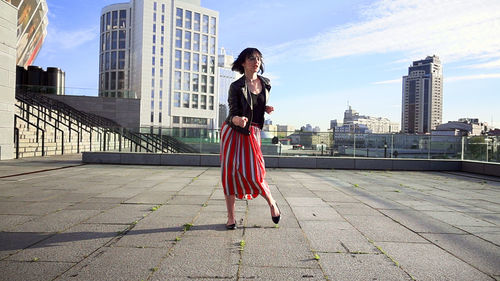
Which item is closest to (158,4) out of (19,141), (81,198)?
(19,141)

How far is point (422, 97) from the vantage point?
181 metres

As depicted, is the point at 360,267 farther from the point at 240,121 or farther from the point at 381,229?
the point at 240,121

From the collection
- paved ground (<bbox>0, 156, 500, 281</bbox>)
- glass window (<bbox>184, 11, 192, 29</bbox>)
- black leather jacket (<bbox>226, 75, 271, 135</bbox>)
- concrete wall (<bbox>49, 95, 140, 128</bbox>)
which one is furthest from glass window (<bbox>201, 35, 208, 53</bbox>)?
black leather jacket (<bbox>226, 75, 271, 135</bbox>)

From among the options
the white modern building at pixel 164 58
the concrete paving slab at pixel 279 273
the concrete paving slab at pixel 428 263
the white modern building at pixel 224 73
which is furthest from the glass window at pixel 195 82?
the concrete paving slab at pixel 279 273

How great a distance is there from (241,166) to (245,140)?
0.27 metres

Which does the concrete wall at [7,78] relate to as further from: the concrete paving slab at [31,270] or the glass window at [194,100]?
the glass window at [194,100]

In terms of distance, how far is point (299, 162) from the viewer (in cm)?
1192

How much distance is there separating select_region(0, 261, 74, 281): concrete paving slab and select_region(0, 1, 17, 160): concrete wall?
1197 centimetres

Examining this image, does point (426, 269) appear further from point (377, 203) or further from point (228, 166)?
point (377, 203)

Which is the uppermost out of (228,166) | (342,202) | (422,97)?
(422,97)

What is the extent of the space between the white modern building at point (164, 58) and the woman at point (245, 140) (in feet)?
194

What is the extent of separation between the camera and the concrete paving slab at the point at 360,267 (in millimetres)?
2234

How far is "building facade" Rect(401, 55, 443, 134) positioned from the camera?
177 meters

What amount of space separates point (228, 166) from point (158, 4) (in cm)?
6711
